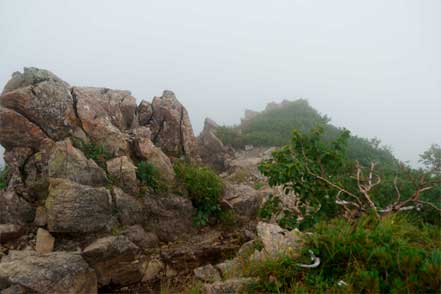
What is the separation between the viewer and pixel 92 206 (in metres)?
7.74

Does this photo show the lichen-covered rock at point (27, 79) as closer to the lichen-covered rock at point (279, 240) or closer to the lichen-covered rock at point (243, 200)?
the lichen-covered rock at point (243, 200)

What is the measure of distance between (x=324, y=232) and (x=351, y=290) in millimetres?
1023

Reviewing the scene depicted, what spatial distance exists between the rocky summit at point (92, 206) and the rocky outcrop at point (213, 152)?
5.81m

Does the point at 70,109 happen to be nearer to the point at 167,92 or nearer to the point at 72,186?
the point at 72,186

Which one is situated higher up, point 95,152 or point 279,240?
point 95,152

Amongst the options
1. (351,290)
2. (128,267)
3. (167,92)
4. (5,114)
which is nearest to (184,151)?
(167,92)

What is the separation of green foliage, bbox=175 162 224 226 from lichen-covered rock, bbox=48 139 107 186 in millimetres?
3160

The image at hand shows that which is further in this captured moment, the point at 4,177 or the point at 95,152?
the point at 95,152

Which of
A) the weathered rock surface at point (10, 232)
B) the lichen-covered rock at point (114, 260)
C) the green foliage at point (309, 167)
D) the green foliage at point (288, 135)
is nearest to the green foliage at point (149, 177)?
the lichen-covered rock at point (114, 260)

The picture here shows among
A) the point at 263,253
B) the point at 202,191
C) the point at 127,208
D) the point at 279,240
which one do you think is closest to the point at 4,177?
the point at 127,208

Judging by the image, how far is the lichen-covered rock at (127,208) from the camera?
328 inches

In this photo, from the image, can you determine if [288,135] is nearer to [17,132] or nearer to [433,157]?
[433,157]

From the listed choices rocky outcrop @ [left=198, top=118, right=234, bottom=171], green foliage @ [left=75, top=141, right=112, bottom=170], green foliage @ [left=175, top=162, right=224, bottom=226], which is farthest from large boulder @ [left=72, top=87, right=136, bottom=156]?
rocky outcrop @ [left=198, top=118, right=234, bottom=171]

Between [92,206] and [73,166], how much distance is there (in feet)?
5.21
